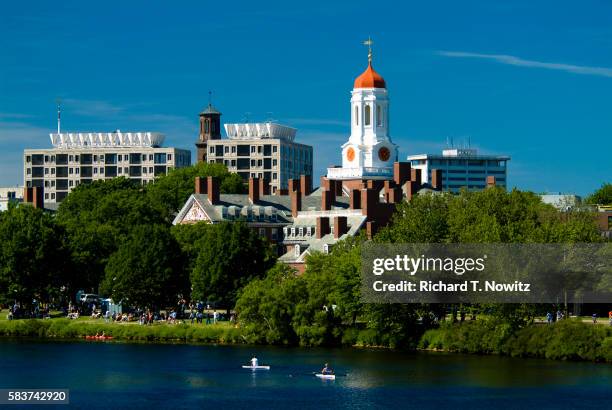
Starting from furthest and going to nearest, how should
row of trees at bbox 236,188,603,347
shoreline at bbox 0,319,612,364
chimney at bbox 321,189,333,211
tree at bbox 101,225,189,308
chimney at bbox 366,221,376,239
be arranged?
chimney at bbox 321,189,333,211, chimney at bbox 366,221,376,239, tree at bbox 101,225,189,308, row of trees at bbox 236,188,603,347, shoreline at bbox 0,319,612,364

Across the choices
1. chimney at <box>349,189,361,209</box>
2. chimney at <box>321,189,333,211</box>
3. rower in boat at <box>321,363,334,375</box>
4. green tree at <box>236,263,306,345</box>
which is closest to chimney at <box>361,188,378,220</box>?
chimney at <box>349,189,361,209</box>

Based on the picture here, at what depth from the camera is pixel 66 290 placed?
574 feet

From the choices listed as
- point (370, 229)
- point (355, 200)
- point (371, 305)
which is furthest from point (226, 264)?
point (355, 200)

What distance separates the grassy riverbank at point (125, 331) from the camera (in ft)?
473

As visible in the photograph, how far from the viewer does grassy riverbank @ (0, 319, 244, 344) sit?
144 meters

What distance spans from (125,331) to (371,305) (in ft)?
95.2

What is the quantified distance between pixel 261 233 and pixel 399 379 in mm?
88511

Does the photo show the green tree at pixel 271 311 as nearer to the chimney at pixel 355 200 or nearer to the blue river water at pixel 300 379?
the blue river water at pixel 300 379

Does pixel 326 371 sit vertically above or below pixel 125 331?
below

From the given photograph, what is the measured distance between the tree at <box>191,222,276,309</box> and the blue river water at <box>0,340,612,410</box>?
64.0ft

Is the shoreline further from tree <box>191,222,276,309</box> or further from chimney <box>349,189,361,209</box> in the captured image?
chimney <box>349,189,361,209</box>

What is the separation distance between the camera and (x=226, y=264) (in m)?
158

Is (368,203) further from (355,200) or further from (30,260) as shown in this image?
(30,260)

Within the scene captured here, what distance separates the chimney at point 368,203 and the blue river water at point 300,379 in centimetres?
4876
